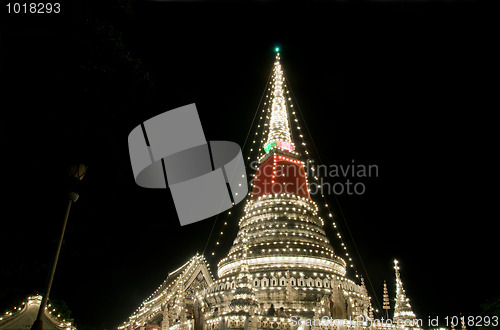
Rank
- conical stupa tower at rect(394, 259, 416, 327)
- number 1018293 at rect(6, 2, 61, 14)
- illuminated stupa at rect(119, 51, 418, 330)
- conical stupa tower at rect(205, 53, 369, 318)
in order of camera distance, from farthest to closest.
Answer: conical stupa tower at rect(205, 53, 369, 318) → conical stupa tower at rect(394, 259, 416, 327) → illuminated stupa at rect(119, 51, 418, 330) → number 1018293 at rect(6, 2, 61, 14)

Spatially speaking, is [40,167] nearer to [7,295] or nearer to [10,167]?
[10,167]

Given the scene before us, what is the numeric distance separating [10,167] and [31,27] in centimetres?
213

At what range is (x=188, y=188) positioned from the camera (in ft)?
55.3

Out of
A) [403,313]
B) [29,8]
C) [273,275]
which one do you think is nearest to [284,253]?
[273,275]

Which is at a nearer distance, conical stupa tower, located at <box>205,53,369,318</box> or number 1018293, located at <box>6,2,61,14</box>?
number 1018293, located at <box>6,2,61,14</box>

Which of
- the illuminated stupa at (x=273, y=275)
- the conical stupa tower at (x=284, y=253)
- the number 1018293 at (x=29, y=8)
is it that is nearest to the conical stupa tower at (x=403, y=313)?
the illuminated stupa at (x=273, y=275)

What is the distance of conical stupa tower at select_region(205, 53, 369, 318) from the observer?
45.4 ft

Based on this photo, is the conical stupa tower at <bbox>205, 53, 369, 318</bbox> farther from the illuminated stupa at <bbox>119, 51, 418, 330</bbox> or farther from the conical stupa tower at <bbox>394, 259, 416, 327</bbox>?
the conical stupa tower at <bbox>394, 259, 416, 327</bbox>

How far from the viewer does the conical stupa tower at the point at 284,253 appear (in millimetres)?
13836

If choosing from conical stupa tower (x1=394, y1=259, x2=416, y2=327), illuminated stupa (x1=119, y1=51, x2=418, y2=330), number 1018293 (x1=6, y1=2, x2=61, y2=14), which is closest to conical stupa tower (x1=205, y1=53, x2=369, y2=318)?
illuminated stupa (x1=119, y1=51, x2=418, y2=330)

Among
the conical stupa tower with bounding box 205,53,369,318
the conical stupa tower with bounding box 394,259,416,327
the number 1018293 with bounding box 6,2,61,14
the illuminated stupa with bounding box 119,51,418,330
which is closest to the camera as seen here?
the number 1018293 with bounding box 6,2,61,14

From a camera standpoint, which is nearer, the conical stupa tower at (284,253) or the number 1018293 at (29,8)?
the number 1018293 at (29,8)

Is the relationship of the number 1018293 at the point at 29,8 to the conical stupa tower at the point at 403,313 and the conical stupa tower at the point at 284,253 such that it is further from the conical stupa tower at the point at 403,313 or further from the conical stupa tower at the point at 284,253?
the conical stupa tower at the point at 403,313

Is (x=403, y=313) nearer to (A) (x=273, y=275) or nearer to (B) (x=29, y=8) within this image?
(A) (x=273, y=275)
